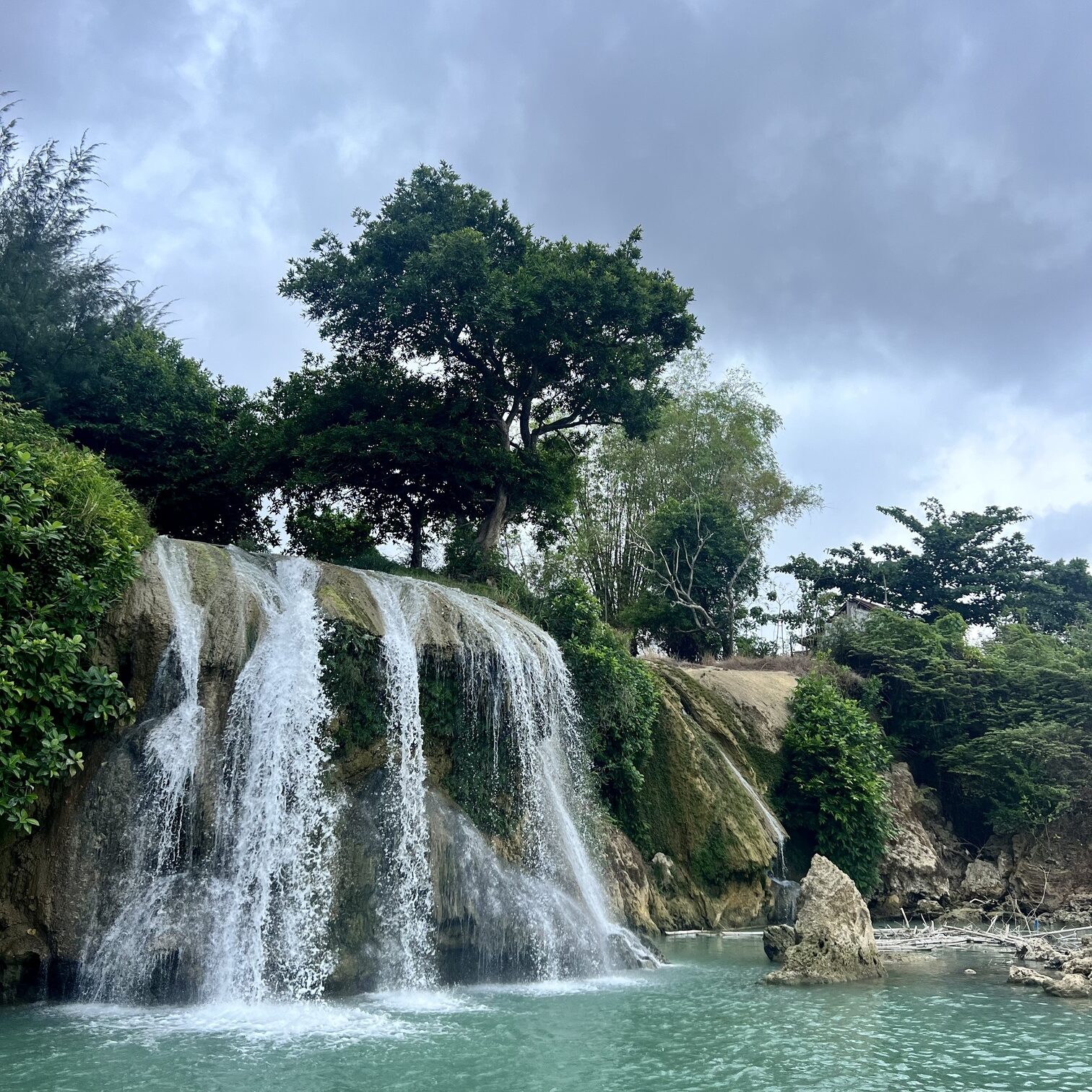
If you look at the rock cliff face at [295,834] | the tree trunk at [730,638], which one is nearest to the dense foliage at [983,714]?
the tree trunk at [730,638]

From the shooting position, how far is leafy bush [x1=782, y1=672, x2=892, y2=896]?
20281 millimetres

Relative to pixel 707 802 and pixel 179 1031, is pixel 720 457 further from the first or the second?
pixel 179 1031

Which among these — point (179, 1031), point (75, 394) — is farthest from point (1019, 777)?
point (75, 394)

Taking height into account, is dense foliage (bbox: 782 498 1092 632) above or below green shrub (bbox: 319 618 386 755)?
above

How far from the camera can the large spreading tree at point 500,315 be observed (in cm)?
2222

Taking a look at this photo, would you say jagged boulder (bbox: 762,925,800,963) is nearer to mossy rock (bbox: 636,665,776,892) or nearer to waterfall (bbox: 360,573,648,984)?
waterfall (bbox: 360,573,648,984)

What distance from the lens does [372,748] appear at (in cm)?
1341

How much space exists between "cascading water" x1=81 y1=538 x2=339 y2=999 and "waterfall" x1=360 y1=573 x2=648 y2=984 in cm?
126

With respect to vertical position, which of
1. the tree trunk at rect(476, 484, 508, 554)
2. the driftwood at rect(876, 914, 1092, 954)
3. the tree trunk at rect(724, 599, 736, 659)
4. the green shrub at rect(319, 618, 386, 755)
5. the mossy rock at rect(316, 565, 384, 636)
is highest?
the tree trunk at rect(476, 484, 508, 554)

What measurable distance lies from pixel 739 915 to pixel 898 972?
5151 mm

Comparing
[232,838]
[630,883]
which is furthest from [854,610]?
[232,838]

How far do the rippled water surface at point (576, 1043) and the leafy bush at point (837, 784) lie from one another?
796 cm

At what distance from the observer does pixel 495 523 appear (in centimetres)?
2397

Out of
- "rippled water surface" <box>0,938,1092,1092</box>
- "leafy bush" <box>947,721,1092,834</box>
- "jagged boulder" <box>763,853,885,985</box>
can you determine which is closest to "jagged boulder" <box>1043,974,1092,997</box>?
"rippled water surface" <box>0,938,1092,1092</box>
